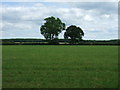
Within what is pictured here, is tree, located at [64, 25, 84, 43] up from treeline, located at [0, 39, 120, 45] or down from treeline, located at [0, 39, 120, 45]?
up

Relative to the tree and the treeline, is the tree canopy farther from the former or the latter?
the treeline

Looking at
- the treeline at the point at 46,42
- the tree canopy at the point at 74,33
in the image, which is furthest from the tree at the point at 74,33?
the treeline at the point at 46,42

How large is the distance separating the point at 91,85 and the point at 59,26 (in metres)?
101

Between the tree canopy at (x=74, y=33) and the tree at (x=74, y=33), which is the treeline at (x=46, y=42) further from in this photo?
the tree canopy at (x=74, y=33)

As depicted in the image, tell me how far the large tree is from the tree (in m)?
3.35

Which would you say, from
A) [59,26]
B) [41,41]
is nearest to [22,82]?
[41,41]

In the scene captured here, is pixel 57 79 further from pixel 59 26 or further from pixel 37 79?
pixel 59 26

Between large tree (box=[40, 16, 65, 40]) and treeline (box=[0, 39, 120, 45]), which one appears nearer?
treeline (box=[0, 39, 120, 45])

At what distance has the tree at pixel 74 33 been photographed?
355 ft

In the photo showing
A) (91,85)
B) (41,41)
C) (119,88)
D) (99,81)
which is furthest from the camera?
(41,41)

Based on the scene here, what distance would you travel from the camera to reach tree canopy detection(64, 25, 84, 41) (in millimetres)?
108375

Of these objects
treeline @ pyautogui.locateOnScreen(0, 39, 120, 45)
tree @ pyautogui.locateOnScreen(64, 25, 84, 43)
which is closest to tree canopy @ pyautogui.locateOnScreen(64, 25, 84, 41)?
tree @ pyautogui.locateOnScreen(64, 25, 84, 43)

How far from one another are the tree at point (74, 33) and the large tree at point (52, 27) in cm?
335

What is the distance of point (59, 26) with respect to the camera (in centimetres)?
10994
